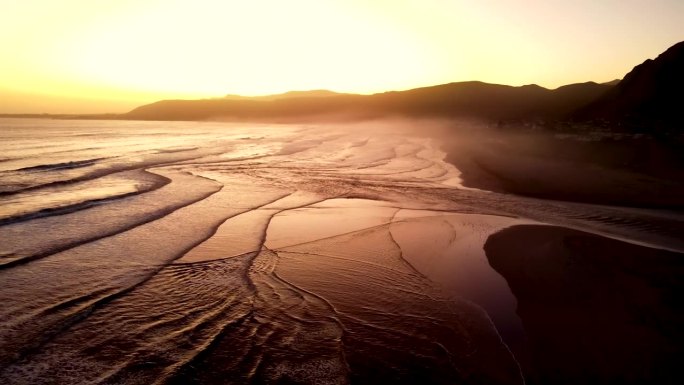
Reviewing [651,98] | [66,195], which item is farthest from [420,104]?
[66,195]

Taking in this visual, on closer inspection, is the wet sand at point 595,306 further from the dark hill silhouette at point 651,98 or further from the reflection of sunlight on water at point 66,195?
the dark hill silhouette at point 651,98

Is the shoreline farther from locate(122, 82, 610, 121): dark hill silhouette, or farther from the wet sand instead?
locate(122, 82, 610, 121): dark hill silhouette

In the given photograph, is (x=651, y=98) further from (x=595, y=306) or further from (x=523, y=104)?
(x=523, y=104)

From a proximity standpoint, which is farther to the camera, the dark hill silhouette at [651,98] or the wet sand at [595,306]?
the dark hill silhouette at [651,98]

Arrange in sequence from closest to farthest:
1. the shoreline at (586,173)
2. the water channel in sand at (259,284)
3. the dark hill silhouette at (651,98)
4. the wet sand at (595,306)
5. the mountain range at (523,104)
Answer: the water channel in sand at (259,284), the wet sand at (595,306), the shoreline at (586,173), the dark hill silhouette at (651,98), the mountain range at (523,104)

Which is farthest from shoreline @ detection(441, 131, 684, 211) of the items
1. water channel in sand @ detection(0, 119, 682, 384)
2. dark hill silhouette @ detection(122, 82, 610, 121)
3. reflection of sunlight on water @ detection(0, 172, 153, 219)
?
dark hill silhouette @ detection(122, 82, 610, 121)

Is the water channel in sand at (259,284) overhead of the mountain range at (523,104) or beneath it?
beneath

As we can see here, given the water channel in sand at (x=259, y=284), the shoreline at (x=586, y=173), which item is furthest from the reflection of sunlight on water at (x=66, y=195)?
the shoreline at (x=586, y=173)

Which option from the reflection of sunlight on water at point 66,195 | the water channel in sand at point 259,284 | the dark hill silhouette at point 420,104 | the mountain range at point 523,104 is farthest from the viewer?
the dark hill silhouette at point 420,104

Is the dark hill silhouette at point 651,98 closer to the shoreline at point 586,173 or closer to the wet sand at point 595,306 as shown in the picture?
the shoreline at point 586,173
